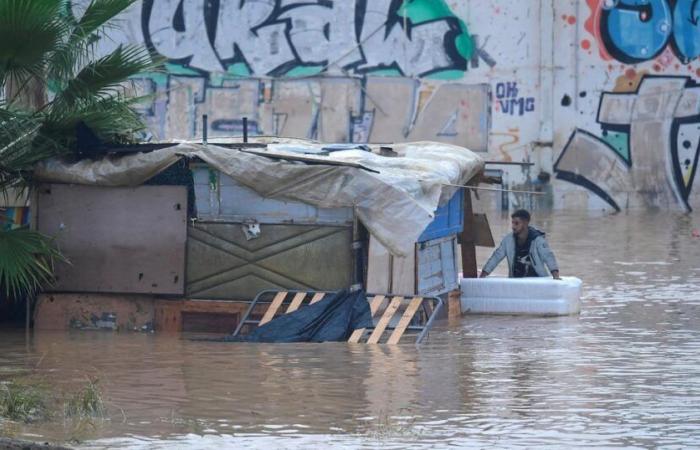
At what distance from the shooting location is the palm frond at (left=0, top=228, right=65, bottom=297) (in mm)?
12500

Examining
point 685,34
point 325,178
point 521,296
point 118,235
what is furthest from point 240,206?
point 685,34

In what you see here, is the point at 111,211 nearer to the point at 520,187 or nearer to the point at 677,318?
the point at 677,318

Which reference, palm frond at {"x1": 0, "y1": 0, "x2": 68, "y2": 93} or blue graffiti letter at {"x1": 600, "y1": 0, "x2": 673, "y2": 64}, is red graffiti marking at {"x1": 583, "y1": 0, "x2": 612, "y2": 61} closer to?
blue graffiti letter at {"x1": 600, "y1": 0, "x2": 673, "y2": 64}

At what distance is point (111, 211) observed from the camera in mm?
13633

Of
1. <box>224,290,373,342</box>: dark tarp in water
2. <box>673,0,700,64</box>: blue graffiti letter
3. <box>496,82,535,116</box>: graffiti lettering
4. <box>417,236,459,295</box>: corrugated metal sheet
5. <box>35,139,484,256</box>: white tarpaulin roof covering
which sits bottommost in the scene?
<box>224,290,373,342</box>: dark tarp in water

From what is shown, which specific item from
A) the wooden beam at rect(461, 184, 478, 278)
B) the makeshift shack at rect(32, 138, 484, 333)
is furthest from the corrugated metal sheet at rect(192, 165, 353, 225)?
the wooden beam at rect(461, 184, 478, 278)

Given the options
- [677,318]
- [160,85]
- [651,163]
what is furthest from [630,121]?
[677,318]

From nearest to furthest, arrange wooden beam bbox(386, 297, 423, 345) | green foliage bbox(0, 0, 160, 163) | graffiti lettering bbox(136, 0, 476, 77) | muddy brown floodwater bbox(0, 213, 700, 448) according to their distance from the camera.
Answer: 1. muddy brown floodwater bbox(0, 213, 700, 448)
2. green foliage bbox(0, 0, 160, 163)
3. wooden beam bbox(386, 297, 423, 345)
4. graffiti lettering bbox(136, 0, 476, 77)

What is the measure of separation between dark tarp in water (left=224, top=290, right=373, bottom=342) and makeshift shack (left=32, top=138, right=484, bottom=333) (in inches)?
13.1

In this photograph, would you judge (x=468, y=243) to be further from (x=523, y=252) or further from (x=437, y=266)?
(x=437, y=266)

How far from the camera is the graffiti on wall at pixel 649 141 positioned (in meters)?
29.6

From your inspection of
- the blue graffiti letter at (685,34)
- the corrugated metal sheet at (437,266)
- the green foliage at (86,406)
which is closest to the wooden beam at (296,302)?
the corrugated metal sheet at (437,266)

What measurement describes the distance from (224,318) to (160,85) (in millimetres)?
19008

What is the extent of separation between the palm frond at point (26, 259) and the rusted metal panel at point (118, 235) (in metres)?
0.21
